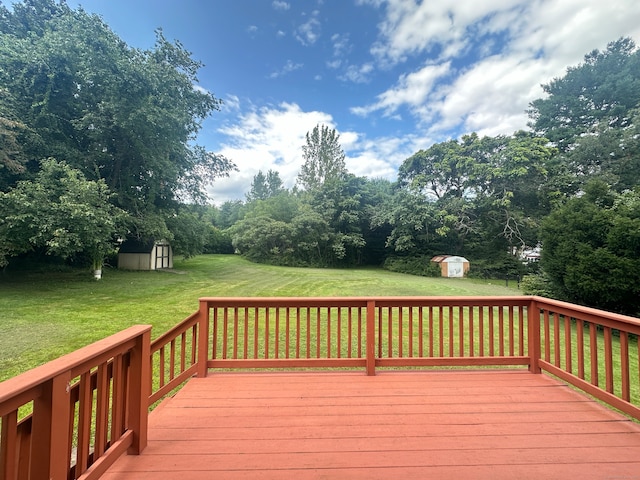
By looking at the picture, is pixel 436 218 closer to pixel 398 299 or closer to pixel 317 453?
pixel 398 299

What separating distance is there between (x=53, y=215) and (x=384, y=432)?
11203 mm

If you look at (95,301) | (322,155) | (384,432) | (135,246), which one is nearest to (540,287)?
(384,432)

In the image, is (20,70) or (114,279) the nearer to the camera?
(20,70)

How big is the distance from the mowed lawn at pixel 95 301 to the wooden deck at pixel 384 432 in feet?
12.0

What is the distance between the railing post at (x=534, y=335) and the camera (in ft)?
9.41

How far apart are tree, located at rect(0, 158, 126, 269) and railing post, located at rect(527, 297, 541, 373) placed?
36.1ft

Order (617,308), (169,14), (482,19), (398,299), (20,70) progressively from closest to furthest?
(398,299)
(617,308)
(482,19)
(169,14)
(20,70)

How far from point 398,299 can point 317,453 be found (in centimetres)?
159

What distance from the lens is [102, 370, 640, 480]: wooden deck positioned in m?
1.57

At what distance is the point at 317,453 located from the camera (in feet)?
5.57

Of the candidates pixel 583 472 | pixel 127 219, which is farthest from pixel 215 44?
pixel 583 472

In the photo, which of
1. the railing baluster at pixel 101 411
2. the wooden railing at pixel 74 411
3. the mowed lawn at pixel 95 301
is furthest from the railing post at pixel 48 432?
the mowed lawn at pixel 95 301

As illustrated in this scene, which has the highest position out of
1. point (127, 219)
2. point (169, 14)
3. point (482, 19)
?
point (169, 14)

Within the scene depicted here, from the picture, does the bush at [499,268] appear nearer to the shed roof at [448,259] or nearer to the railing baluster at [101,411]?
the shed roof at [448,259]
